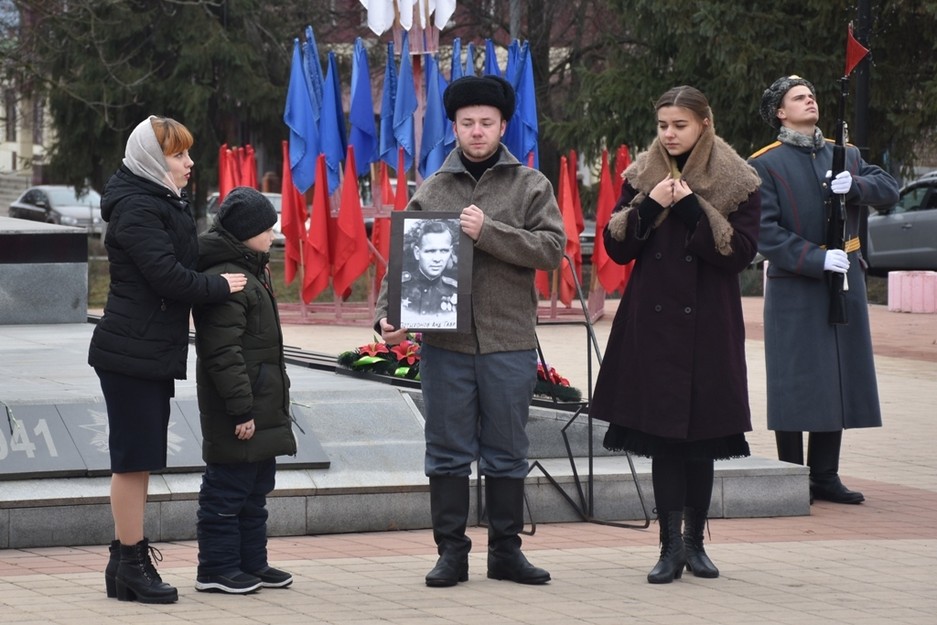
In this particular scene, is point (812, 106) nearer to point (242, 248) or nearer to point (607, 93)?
point (242, 248)

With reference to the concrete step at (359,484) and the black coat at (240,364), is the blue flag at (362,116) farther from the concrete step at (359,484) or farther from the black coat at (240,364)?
the black coat at (240,364)

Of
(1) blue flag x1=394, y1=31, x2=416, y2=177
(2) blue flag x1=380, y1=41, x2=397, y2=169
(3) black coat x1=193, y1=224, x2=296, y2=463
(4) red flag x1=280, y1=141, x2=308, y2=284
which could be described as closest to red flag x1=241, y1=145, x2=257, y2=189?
(4) red flag x1=280, y1=141, x2=308, y2=284

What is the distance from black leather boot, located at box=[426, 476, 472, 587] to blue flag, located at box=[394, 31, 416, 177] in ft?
32.0

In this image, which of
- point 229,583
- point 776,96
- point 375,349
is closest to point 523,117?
point 375,349

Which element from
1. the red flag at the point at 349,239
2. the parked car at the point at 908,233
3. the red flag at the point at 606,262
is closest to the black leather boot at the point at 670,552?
the red flag at the point at 349,239

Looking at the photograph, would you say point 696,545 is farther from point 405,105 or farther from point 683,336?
point 405,105

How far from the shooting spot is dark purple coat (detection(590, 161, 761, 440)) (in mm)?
5902

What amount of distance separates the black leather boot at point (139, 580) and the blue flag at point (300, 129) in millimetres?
11811

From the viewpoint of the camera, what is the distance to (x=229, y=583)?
5648 mm

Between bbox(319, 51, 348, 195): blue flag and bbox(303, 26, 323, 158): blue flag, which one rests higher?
bbox(303, 26, 323, 158): blue flag

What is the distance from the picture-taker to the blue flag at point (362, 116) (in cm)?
1697

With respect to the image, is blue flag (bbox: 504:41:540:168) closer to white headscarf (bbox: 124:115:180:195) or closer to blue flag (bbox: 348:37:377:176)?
blue flag (bbox: 348:37:377:176)

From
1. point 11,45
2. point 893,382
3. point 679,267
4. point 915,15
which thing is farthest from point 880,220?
point 679,267

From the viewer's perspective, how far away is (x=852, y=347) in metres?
7.85
